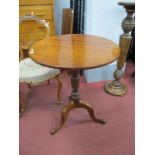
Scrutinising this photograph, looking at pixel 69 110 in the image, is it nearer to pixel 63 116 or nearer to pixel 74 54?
pixel 63 116

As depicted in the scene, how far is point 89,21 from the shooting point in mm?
2535

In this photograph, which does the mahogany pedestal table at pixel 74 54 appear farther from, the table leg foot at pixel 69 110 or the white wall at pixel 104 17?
the white wall at pixel 104 17

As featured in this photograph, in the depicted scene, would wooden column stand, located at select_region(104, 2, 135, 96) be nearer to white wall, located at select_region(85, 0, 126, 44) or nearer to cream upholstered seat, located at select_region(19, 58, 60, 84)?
white wall, located at select_region(85, 0, 126, 44)

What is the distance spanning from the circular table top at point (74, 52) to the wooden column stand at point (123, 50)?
395 millimetres

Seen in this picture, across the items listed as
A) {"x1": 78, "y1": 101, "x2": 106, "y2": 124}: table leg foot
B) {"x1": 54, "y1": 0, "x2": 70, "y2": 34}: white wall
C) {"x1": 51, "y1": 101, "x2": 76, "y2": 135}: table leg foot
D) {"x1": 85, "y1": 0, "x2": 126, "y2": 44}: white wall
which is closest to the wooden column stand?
{"x1": 85, "y1": 0, "x2": 126, "y2": 44}: white wall

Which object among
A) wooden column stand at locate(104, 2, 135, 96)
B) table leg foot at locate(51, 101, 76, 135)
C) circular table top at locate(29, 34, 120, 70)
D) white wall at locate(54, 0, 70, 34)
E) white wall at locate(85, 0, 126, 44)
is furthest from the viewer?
white wall at locate(54, 0, 70, 34)

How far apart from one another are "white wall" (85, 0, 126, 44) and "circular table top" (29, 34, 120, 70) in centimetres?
48

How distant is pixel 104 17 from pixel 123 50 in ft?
1.45

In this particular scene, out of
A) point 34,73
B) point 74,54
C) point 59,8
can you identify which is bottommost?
point 34,73

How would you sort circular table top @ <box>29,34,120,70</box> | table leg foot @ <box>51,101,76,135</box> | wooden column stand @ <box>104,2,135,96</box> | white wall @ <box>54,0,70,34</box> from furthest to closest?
white wall @ <box>54,0,70,34</box> < wooden column stand @ <box>104,2,135,96</box> < table leg foot @ <box>51,101,76,135</box> < circular table top @ <box>29,34,120,70</box>

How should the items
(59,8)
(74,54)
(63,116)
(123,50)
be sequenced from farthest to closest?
(59,8), (123,50), (63,116), (74,54)

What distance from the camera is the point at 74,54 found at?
1727 mm

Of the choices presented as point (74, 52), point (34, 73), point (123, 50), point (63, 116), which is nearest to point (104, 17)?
point (123, 50)

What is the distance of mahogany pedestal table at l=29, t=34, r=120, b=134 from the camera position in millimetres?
1576
